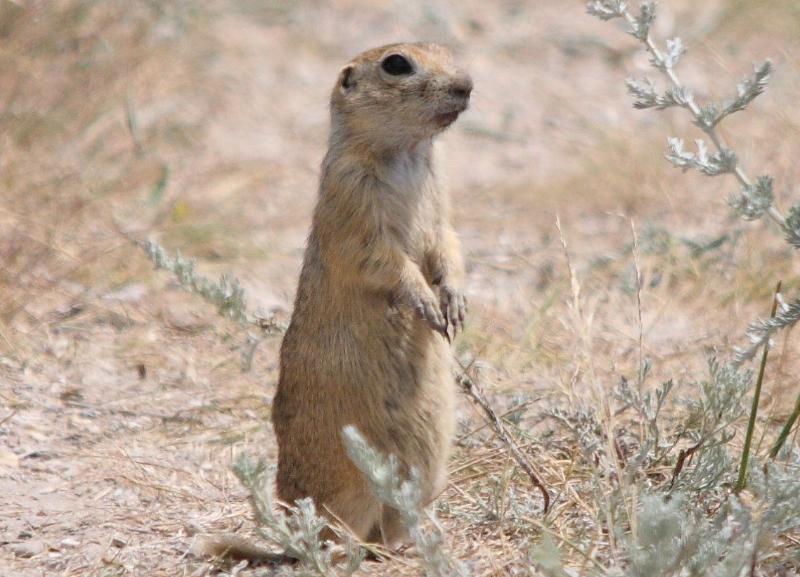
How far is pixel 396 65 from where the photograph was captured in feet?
13.1

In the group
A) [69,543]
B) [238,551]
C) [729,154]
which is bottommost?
[69,543]

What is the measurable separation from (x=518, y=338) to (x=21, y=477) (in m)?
2.25

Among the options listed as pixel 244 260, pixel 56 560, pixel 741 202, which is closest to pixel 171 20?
pixel 244 260

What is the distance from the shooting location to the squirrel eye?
396 centimetres

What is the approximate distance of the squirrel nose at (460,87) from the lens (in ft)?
12.7

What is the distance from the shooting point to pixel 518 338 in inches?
217

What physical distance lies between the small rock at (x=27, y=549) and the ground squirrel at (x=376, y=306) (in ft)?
2.45

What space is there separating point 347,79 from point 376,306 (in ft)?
2.71

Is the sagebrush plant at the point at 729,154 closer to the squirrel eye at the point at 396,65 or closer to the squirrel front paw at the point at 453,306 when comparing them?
the squirrel eye at the point at 396,65

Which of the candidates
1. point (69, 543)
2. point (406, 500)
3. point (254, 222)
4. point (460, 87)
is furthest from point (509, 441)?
point (254, 222)

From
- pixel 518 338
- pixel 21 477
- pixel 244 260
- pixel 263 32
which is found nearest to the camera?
pixel 21 477

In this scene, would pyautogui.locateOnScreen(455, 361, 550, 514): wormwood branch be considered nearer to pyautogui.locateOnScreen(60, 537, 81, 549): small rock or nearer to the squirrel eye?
the squirrel eye

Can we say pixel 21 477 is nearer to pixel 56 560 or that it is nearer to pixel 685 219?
pixel 56 560

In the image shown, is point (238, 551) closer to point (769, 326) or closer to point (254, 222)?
point (769, 326)
